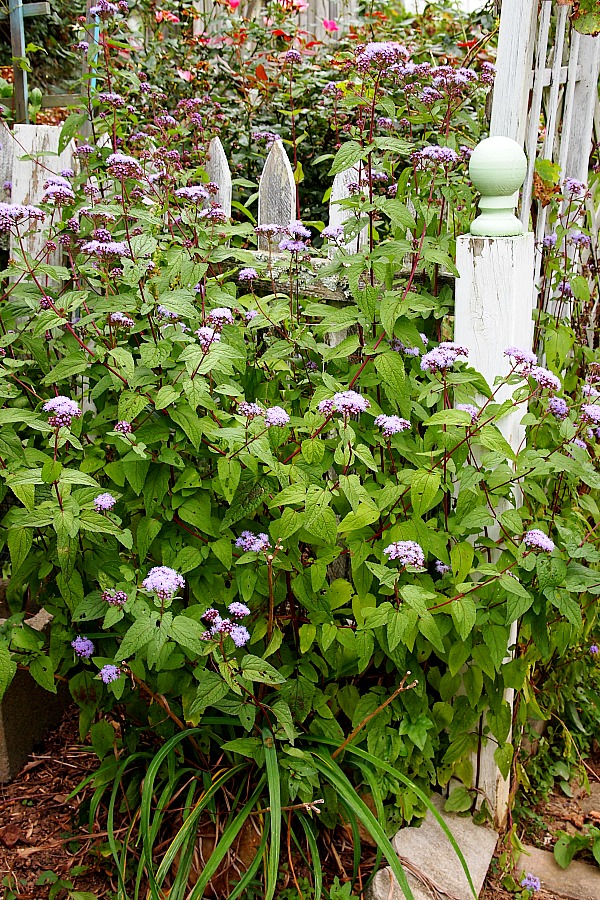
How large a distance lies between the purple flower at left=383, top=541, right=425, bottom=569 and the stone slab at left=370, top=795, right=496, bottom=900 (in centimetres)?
83

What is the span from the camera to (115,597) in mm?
1702

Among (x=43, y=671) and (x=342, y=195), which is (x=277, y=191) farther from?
(x=43, y=671)

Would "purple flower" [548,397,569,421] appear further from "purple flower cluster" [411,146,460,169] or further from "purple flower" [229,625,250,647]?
"purple flower" [229,625,250,647]

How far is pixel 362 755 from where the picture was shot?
1.98 m

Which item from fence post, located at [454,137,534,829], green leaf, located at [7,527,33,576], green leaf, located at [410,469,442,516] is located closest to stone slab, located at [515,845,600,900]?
fence post, located at [454,137,534,829]

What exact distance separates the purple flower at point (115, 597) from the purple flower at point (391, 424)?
2.22 ft

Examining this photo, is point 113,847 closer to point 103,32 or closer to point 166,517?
point 166,517

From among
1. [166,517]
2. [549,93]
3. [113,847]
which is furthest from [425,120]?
[113,847]

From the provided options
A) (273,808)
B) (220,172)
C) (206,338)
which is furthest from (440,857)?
(220,172)

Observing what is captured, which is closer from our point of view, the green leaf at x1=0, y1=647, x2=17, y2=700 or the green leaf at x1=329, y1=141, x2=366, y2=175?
the green leaf at x1=0, y1=647, x2=17, y2=700

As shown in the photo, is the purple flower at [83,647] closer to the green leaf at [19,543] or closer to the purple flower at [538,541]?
the green leaf at [19,543]

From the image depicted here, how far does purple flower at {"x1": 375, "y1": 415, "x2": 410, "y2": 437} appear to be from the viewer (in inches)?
72.0

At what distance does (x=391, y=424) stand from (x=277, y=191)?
1.16 meters

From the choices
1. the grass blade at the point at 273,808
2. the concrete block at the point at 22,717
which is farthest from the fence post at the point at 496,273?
the concrete block at the point at 22,717
